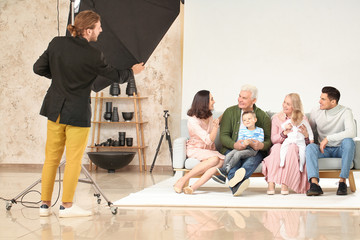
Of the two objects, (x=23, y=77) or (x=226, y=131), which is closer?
(x=226, y=131)

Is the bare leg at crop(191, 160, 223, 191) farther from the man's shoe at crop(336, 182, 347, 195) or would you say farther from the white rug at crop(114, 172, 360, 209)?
the man's shoe at crop(336, 182, 347, 195)

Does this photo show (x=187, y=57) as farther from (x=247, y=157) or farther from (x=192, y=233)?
(x=192, y=233)

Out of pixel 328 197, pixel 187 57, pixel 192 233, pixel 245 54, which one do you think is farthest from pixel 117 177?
pixel 192 233

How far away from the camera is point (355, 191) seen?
485cm

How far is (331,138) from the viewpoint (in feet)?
15.4

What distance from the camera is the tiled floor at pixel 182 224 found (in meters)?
2.72

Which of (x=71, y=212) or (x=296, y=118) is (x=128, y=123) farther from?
(x=71, y=212)

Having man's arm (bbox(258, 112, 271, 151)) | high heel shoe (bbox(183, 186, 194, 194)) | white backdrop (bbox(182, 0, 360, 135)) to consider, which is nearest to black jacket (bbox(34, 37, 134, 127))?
high heel shoe (bbox(183, 186, 194, 194))

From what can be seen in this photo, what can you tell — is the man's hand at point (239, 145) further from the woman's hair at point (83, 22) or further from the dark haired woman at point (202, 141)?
the woman's hair at point (83, 22)

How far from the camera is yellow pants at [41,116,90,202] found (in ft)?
10.7

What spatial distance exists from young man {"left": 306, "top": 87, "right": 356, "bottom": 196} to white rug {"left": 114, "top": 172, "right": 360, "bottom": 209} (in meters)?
0.18

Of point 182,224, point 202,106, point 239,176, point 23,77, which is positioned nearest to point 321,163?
point 239,176

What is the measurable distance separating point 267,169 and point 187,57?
2710 mm

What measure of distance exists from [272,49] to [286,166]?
259 cm
